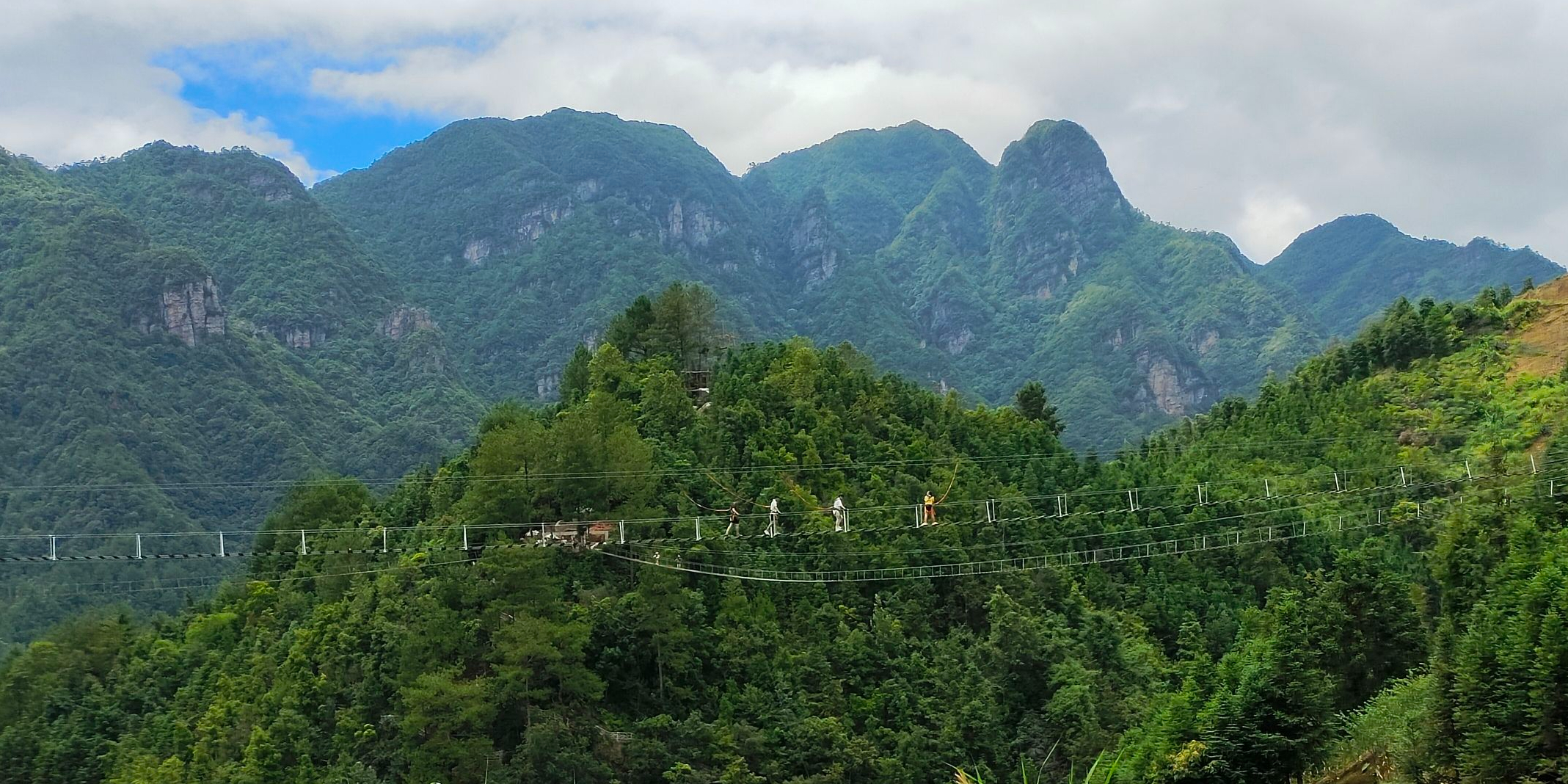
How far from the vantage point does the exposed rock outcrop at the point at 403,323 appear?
162875 mm

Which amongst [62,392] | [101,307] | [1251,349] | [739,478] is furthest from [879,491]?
[1251,349]

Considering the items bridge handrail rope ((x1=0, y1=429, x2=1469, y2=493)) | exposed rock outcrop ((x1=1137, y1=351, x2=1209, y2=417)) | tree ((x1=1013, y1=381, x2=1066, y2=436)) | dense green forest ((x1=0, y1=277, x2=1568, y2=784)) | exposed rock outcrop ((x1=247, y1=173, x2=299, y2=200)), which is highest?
exposed rock outcrop ((x1=247, y1=173, x2=299, y2=200))

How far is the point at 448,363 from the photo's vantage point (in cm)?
15838

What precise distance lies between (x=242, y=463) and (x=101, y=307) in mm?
26902

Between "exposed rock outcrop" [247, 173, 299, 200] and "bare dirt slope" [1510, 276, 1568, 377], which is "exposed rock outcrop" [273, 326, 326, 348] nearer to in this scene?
"exposed rock outcrop" [247, 173, 299, 200]

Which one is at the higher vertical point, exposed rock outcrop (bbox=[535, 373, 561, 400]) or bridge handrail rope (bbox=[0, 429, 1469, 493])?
exposed rock outcrop (bbox=[535, 373, 561, 400])

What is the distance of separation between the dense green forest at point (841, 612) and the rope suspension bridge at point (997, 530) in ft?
0.59

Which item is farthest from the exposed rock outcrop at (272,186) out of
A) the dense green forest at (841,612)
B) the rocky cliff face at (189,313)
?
the dense green forest at (841,612)

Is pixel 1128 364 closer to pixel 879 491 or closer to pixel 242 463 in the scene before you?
pixel 242 463

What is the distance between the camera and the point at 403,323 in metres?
165

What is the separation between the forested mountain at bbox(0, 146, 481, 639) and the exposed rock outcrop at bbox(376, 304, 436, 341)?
89cm

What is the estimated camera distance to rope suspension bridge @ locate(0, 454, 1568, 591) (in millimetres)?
38062

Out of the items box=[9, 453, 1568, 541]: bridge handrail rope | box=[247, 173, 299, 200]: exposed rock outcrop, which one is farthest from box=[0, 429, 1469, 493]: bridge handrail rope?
box=[247, 173, 299, 200]: exposed rock outcrop

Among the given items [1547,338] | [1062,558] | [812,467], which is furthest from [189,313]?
[1547,338]
